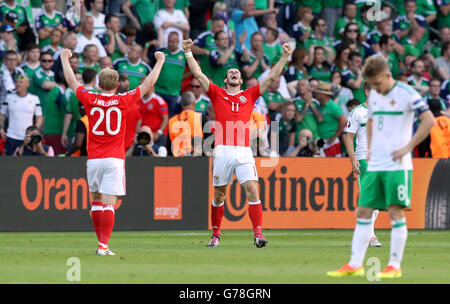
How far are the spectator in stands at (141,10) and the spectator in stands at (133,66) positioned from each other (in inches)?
62.6

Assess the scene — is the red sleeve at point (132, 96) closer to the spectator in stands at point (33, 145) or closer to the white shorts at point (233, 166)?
the white shorts at point (233, 166)

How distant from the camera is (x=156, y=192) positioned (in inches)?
719

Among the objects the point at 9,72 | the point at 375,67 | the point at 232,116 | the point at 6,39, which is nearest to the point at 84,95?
the point at 232,116

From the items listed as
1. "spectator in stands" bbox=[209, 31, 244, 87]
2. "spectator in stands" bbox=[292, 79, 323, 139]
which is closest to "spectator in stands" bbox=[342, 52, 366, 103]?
"spectator in stands" bbox=[292, 79, 323, 139]

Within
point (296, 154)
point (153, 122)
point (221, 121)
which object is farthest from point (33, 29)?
point (221, 121)

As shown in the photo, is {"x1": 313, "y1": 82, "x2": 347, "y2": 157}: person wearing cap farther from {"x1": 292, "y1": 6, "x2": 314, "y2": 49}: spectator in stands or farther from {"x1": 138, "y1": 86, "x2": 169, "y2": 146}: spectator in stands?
{"x1": 138, "y1": 86, "x2": 169, "y2": 146}: spectator in stands

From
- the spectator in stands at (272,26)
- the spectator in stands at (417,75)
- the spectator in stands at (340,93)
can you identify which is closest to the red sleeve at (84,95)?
the spectator in stands at (340,93)

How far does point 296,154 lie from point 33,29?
20.9 feet

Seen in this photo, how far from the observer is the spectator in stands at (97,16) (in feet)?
68.9

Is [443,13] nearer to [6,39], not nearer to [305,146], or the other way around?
[305,146]

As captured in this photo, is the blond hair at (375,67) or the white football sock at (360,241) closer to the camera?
the blond hair at (375,67)

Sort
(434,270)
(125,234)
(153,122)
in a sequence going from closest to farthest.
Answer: (434,270), (125,234), (153,122)

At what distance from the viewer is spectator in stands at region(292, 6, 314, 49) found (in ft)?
76.3
